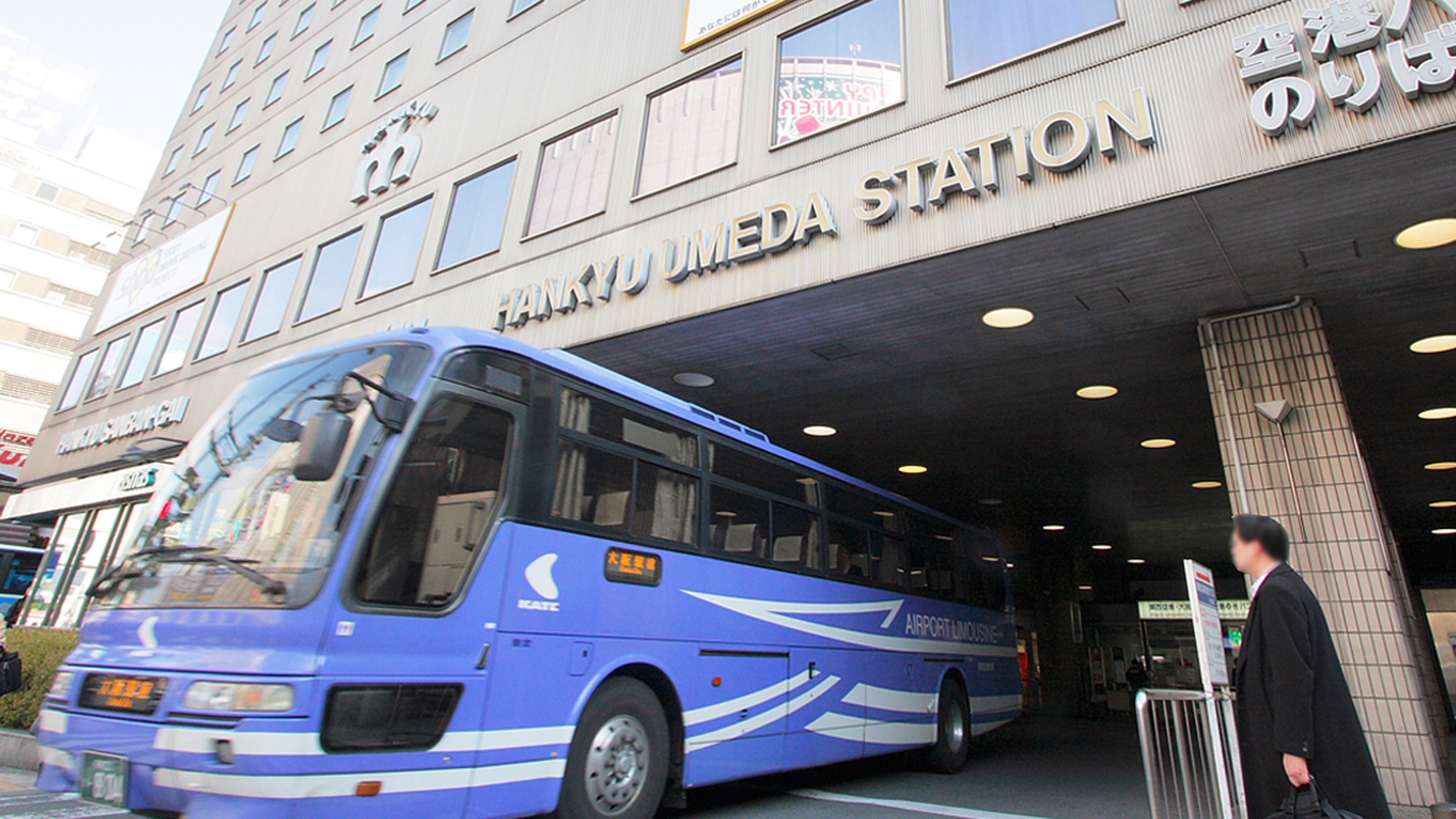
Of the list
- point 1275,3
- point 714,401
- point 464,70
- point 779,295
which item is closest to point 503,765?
point 779,295

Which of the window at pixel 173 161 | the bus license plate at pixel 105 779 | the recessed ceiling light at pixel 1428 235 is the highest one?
the window at pixel 173 161

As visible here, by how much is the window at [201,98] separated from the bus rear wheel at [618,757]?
1113 inches

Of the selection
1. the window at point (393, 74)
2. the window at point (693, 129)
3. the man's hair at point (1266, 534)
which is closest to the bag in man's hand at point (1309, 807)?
the man's hair at point (1266, 534)

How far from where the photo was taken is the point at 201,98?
2562 cm

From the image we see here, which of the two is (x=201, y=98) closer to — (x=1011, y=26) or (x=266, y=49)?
(x=266, y=49)

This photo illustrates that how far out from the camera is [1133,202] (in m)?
5.80

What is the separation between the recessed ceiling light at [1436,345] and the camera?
26.0ft

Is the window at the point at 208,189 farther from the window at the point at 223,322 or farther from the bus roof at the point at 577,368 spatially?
the bus roof at the point at 577,368

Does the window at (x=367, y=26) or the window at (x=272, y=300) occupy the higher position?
the window at (x=367, y=26)

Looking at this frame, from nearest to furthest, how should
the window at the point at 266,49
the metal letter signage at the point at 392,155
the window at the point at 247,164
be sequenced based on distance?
the metal letter signage at the point at 392,155 < the window at the point at 247,164 < the window at the point at 266,49

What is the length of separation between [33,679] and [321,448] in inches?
355

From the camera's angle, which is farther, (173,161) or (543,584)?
(173,161)

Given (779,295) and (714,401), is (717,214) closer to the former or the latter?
(779,295)

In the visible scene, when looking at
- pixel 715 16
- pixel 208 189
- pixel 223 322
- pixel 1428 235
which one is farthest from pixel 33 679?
pixel 208 189
